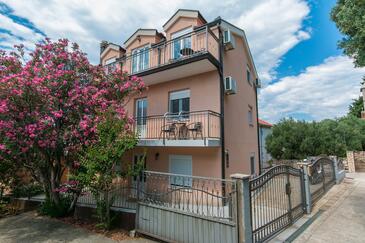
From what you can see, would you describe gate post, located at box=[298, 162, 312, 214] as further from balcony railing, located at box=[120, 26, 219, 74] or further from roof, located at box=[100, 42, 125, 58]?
roof, located at box=[100, 42, 125, 58]

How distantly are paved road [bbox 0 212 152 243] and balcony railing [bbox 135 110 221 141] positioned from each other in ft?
13.6

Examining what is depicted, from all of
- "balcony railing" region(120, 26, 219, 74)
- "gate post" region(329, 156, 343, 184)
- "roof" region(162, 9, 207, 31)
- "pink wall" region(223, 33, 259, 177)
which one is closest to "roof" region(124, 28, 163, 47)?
"roof" region(162, 9, 207, 31)

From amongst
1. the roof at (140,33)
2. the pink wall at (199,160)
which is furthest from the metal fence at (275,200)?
the roof at (140,33)

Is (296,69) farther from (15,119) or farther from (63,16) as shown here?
(15,119)

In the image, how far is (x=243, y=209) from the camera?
15.2 feet

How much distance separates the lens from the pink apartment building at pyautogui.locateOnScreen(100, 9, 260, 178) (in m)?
9.23

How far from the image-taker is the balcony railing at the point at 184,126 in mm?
9141

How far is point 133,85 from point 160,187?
193 inches

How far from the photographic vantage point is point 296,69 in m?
18.7

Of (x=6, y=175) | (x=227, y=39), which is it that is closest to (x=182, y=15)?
(x=227, y=39)

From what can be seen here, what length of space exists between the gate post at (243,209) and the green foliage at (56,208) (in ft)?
25.1

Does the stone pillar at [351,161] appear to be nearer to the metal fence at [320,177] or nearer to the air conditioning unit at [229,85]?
the metal fence at [320,177]

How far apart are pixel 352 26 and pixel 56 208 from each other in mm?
12601

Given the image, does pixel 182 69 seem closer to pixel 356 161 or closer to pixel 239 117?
pixel 239 117
